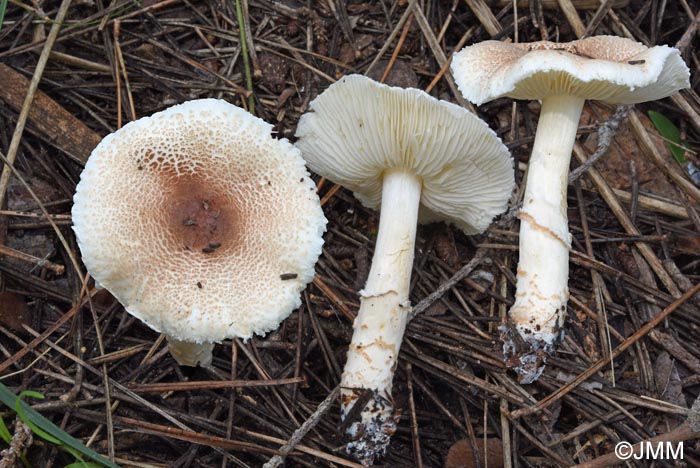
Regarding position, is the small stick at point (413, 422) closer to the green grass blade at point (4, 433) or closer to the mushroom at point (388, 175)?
the mushroom at point (388, 175)

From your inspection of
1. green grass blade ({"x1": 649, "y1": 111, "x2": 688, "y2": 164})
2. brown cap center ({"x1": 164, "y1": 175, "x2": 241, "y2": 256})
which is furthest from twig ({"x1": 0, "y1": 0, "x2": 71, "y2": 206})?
green grass blade ({"x1": 649, "y1": 111, "x2": 688, "y2": 164})

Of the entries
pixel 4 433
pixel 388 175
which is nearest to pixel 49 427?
pixel 4 433

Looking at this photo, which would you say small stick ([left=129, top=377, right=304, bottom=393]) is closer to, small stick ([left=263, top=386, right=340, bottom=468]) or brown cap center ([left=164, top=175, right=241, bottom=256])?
small stick ([left=263, top=386, right=340, bottom=468])

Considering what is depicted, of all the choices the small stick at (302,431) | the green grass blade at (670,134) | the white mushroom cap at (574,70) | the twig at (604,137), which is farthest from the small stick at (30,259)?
the green grass blade at (670,134)

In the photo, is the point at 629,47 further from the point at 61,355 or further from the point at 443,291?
the point at 61,355

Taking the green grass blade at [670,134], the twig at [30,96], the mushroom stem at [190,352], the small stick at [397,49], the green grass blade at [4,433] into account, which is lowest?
the green grass blade at [4,433]

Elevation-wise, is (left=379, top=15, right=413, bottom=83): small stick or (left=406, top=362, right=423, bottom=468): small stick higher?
(left=379, top=15, right=413, bottom=83): small stick

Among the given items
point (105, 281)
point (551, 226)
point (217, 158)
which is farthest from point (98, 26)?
point (551, 226)
